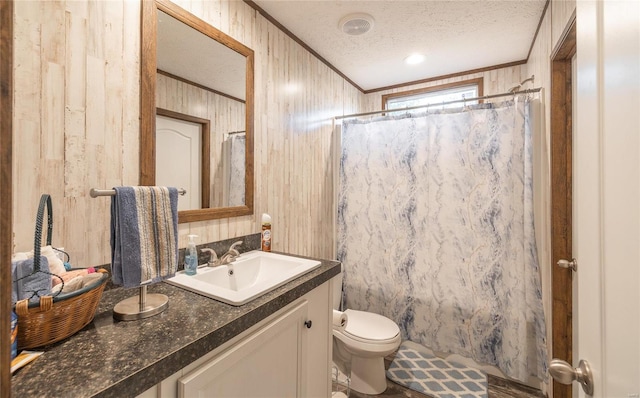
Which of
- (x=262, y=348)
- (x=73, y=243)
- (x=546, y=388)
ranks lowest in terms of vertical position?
(x=546, y=388)

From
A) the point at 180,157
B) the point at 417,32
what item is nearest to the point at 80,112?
the point at 180,157

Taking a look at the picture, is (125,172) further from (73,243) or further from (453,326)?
(453,326)

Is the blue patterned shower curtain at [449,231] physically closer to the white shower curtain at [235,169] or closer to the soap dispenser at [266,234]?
the soap dispenser at [266,234]

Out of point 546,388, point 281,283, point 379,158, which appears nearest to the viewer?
point 281,283

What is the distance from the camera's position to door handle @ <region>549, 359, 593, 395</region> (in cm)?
56

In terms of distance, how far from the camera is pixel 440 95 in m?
2.87

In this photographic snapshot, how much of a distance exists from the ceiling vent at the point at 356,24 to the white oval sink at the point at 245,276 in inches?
62.4

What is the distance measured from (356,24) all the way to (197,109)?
124 cm

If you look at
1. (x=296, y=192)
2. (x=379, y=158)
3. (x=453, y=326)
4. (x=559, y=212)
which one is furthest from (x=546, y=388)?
(x=296, y=192)

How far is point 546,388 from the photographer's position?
1801 mm

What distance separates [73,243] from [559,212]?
2249mm

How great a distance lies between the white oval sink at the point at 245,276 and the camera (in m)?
1.00

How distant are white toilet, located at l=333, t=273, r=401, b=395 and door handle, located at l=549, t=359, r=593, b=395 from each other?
1.24 meters

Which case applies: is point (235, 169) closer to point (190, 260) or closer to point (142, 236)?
point (190, 260)
